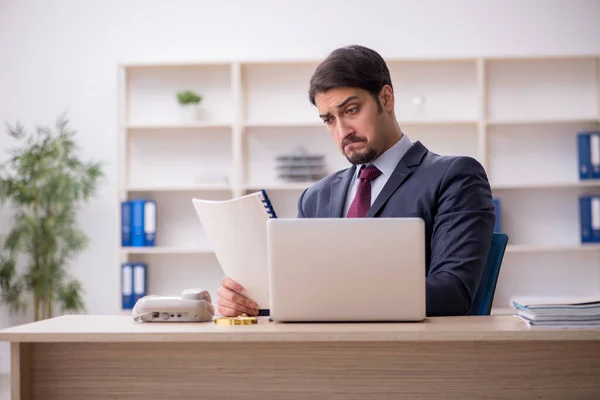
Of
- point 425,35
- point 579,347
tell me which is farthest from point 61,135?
point 579,347

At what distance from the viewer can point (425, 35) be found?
4930 mm

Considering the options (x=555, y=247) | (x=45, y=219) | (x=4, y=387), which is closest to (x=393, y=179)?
(x=555, y=247)

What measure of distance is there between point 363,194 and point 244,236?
0.70m

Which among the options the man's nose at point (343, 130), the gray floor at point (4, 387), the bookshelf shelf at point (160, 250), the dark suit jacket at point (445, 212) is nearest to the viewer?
the dark suit jacket at point (445, 212)

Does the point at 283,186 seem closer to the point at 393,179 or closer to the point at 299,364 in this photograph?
the point at 393,179

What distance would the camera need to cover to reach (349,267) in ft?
4.82

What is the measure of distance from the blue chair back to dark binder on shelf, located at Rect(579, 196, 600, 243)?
272cm

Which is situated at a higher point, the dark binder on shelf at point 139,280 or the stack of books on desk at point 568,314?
the stack of books on desk at point 568,314

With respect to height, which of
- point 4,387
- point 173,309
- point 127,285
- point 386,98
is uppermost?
point 386,98

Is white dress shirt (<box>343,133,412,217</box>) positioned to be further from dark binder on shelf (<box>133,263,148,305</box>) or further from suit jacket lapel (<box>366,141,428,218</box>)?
dark binder on shelf (<box>133,263,148,305</box>)

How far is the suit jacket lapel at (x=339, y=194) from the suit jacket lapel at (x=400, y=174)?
0.58 ft

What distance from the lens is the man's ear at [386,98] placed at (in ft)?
7.46

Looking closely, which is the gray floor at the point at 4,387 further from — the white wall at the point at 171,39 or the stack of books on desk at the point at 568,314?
the stack of books on desk at the point at 568,314

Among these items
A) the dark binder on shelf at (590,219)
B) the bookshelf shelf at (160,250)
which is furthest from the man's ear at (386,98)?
the dark binder on shelf at (590,219)
